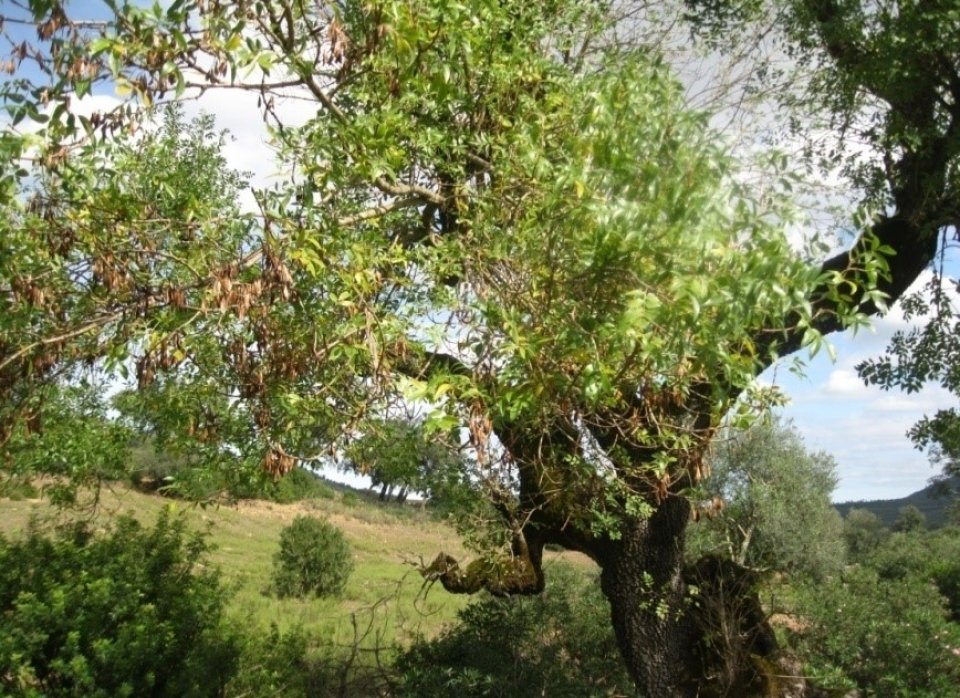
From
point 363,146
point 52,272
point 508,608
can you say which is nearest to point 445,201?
point 363,146

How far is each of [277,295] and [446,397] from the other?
91 centimetres

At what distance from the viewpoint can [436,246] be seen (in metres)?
4.68

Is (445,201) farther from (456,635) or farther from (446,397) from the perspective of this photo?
(456,635)

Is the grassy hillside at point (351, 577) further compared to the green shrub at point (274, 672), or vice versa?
the grassy hillside at point (351, 577)

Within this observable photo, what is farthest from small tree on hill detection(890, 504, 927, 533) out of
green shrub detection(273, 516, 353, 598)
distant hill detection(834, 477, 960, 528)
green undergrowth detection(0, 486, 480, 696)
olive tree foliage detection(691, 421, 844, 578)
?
green shrub detection(273, 516, 353, 598)

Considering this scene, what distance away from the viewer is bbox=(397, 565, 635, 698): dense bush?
7754 mm

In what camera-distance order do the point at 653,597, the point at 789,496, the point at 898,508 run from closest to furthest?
the point at 653,597 → the point at 789,496 → the point at 898,508

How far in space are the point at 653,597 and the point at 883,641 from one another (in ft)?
17.6

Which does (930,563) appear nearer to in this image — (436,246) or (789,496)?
(789,496)

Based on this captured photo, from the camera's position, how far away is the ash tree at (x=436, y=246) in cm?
299

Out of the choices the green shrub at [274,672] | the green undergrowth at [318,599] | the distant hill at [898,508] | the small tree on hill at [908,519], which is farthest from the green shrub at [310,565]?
the small tree on hill at [908,519]

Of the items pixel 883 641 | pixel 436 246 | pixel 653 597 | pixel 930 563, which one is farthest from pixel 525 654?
pixel 930 563

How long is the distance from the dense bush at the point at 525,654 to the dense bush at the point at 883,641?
8.02 feet

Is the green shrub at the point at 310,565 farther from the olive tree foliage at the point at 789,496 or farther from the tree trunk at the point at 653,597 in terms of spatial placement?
the tree trunk at the point at 653,597
